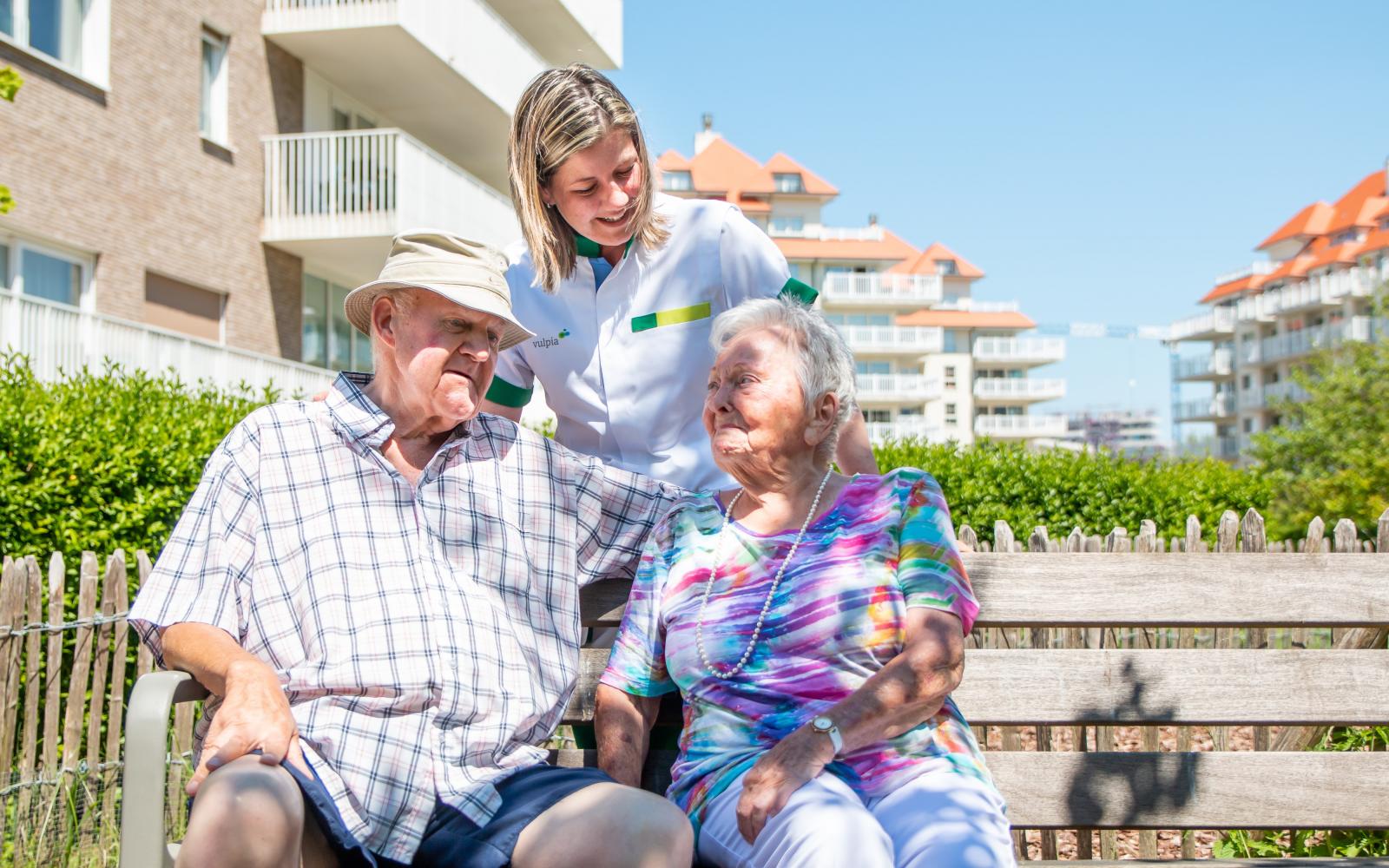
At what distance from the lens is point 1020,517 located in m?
10.3

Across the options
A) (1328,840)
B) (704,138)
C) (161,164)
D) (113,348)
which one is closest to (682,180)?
(704,138)

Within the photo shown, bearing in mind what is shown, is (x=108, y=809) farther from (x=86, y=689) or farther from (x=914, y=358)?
(x=914, y=358)

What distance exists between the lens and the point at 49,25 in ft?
42.5

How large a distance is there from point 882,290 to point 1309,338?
28.5 m

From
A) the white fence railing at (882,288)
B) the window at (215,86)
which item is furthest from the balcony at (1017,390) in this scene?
the window at (215,86)

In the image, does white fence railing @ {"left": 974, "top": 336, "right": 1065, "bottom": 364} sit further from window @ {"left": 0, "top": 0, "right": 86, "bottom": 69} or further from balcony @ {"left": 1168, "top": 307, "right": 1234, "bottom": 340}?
window @ {"left": 0, "top": 0, "right": 86, "bottom": 69}

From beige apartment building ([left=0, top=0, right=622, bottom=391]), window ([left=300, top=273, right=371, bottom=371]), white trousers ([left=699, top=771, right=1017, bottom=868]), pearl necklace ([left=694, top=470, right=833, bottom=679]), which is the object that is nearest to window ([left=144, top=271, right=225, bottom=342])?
beige apartment building ([left=0, top=0, right=622, bottom=391])

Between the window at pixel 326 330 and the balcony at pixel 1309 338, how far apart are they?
219 ft

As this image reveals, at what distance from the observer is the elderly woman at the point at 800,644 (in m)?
2.61

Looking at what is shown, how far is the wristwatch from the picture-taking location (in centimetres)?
266

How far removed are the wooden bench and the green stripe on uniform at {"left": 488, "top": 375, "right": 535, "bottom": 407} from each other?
734 millimetres

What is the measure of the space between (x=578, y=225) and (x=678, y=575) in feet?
3.23

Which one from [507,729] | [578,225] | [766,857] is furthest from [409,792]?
[578,225]

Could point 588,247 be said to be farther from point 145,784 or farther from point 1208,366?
point 1208,366
